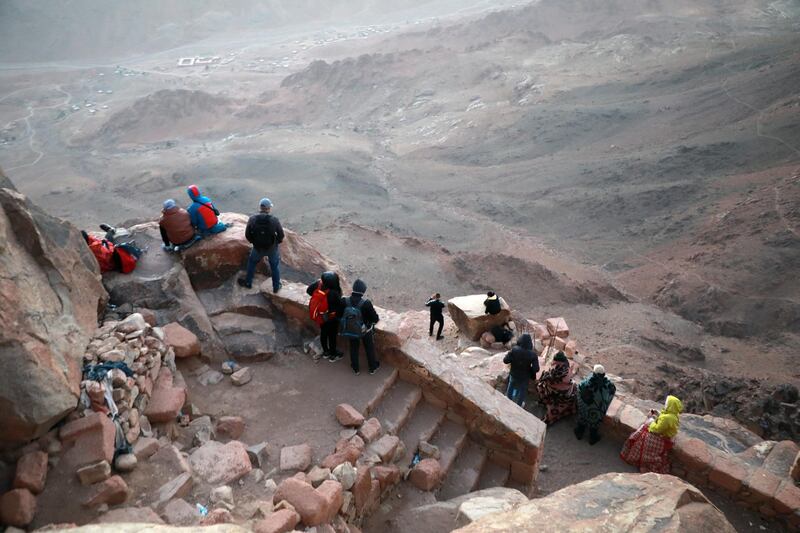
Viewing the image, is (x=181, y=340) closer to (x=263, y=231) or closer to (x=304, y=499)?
(x=263, y=231)

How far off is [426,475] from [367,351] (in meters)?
1.63

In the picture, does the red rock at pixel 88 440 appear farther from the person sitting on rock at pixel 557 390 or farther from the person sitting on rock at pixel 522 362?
the person sitting on rock at pixel 557 390

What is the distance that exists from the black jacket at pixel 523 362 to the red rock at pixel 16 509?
543 cm

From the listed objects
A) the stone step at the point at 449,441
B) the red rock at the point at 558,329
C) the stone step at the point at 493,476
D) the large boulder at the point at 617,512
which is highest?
the large boulder at the point at 617,512

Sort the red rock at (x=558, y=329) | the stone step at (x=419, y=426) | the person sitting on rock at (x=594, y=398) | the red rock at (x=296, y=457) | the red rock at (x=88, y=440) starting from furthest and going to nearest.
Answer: the red rock at (x=558, y=329), the person sitting on rock at (x=594, y=398), the stone step at (x=419, y=426), the red rock at (x=296, y=457), the red rock at (x=88, y=440)

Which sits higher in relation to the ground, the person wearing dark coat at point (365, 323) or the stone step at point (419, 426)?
the person wearing dark coat at point (365, 323)

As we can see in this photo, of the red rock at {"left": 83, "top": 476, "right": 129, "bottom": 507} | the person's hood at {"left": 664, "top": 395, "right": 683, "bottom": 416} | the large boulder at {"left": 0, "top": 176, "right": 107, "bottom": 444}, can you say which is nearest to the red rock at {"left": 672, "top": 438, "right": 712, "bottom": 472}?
the person's hood at {"left": 664, "top": 395, "right": 683, "bottom": 416}

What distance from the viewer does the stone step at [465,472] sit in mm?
5937

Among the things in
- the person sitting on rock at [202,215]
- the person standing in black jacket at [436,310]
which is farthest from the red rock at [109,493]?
the person standing in black jacket at [436,310]

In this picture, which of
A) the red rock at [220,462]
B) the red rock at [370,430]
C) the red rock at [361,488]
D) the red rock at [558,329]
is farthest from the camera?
the red rock at [558,329]

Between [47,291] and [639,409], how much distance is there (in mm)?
7917

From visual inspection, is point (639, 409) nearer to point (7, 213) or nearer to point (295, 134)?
point (7, 213)

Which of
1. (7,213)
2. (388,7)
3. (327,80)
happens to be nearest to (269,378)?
(7,213)

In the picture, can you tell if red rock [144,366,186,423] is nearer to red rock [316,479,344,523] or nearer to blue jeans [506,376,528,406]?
red rock [316,479,344,523]
